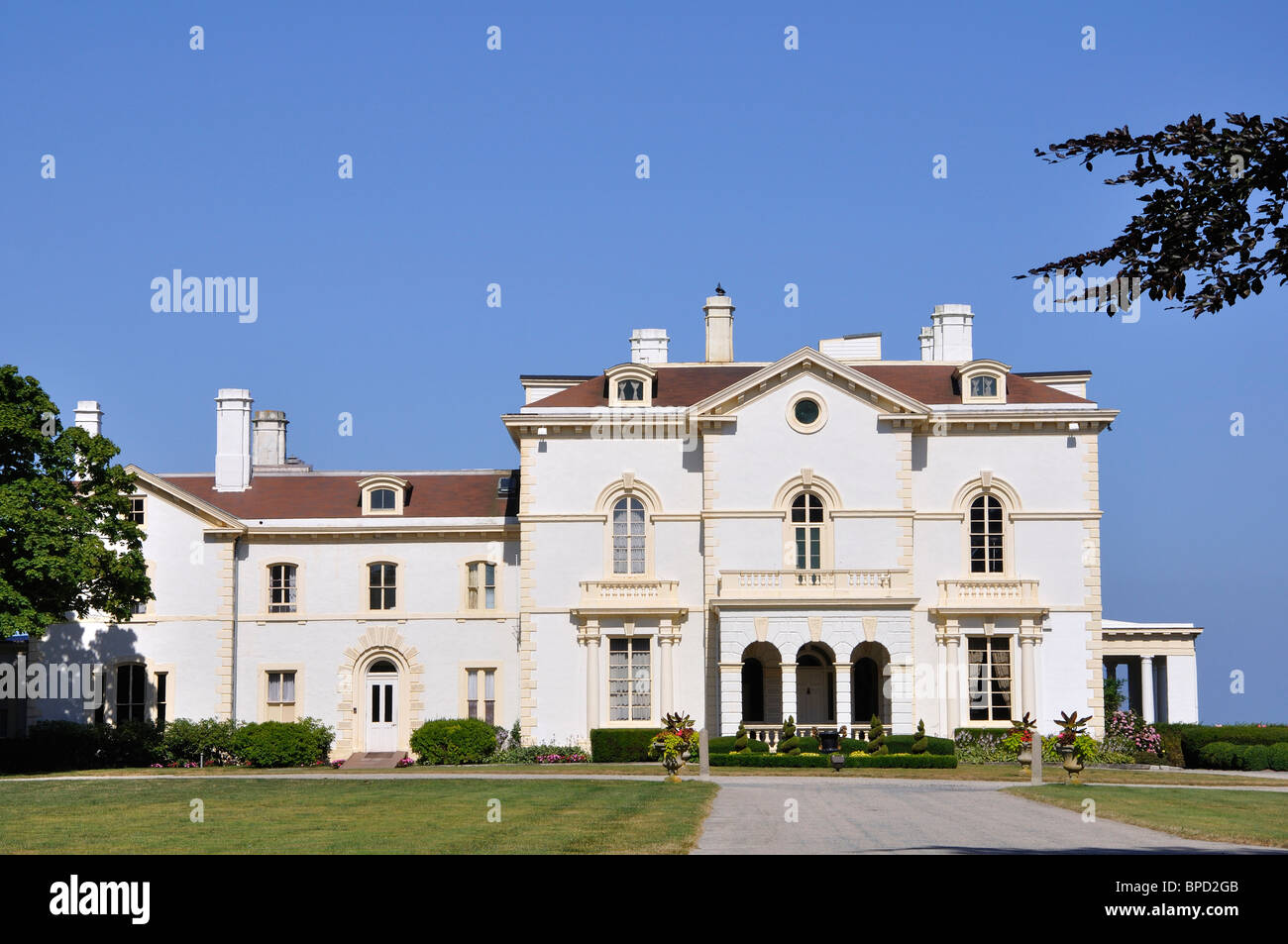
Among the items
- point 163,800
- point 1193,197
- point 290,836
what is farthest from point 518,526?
point 1193,197

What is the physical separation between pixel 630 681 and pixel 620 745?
2.12m

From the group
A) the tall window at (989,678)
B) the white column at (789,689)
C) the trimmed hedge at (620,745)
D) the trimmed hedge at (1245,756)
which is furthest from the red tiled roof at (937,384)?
the trimmed hedge at (620,745)

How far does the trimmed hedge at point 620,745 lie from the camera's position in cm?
4078

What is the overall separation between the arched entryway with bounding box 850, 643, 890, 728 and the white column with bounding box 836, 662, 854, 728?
965 millimetres

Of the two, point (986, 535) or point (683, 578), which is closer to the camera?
point (683, 578)

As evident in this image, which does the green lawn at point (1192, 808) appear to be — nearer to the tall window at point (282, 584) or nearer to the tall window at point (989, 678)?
the tall window at point (989, 678)

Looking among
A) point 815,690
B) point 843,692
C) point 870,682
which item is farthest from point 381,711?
point 870,682

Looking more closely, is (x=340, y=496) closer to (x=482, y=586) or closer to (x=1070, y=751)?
(x=482, y=586)

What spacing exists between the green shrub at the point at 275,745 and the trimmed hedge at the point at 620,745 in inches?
309

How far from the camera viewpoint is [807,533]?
42219 millimetres

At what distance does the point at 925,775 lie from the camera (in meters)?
34.6
